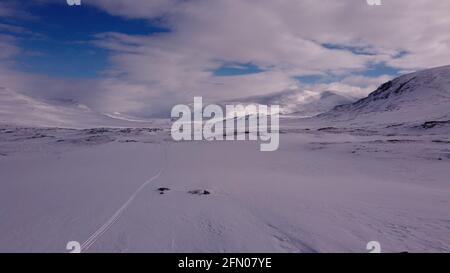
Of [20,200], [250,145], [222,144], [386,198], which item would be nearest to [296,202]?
[386,198]

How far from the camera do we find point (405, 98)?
110m

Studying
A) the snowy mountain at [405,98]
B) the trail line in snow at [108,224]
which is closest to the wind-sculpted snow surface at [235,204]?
the trail line in snow at [108,224]

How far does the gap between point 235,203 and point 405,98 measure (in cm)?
11416

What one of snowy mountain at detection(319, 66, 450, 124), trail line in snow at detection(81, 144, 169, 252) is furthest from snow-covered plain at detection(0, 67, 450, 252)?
snowy mountain at detection(319, 66, 450, 124)

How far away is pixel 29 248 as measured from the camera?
25.1ft

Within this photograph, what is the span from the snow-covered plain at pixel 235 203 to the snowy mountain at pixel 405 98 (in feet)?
231

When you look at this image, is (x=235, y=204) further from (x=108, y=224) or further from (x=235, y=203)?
(x=108, y=224)

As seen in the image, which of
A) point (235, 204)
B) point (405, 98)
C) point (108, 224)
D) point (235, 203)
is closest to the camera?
point (108, 224)

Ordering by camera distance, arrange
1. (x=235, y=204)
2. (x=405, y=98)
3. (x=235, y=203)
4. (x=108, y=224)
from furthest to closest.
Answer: (x=405, y=98) → (x=235, y=203) → (x=235, y=204) → (x=108, y=224)

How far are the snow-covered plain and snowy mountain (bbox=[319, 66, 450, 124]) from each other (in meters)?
70.5

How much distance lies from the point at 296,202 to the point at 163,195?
487 centimetres

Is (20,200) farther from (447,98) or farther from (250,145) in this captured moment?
(447,98)

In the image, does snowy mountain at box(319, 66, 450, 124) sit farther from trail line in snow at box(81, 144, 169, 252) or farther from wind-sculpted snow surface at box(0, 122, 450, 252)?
trail line in snow at box(81, 144, 169, 252)

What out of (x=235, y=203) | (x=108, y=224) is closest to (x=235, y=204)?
(x=235, y=203)
